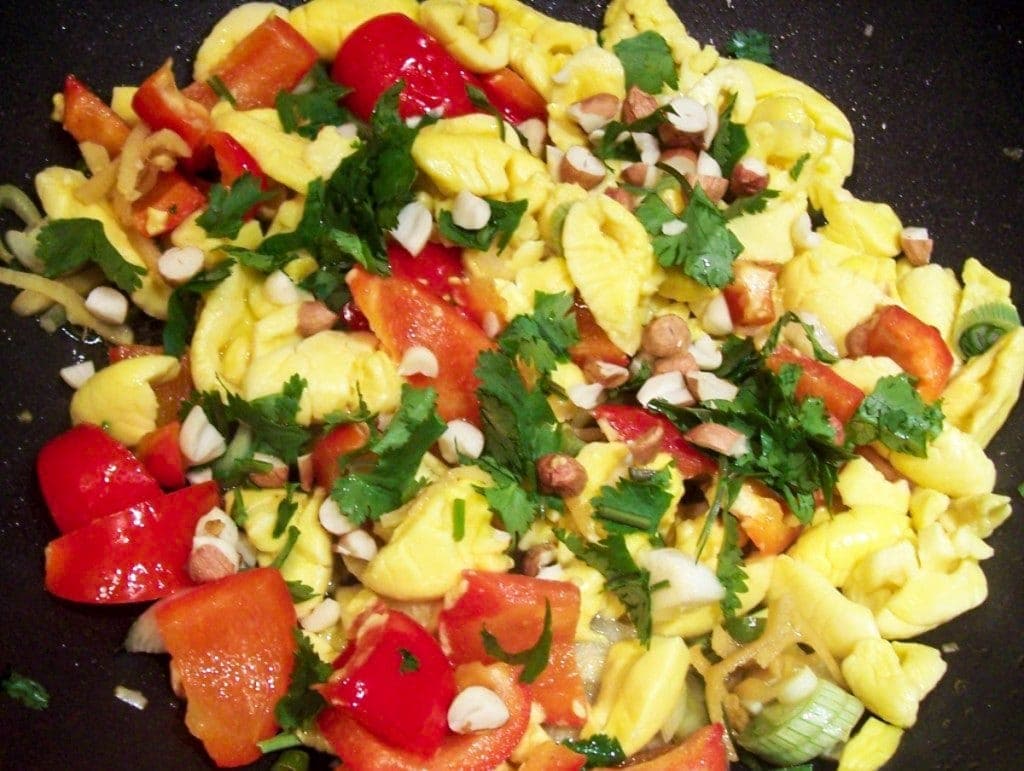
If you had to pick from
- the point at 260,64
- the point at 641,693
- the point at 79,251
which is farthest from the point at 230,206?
the point at 641,693

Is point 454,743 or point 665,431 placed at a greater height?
point 665,431

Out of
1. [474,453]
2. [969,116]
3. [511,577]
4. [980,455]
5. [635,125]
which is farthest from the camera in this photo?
[969,116]

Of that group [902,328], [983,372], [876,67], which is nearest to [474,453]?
[902,328]

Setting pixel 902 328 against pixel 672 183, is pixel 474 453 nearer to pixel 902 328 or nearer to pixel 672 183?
pixel 672 183

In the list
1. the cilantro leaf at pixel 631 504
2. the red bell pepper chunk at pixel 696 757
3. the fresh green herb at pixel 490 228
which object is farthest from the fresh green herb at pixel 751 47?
the red bell pepper chunk at pixel 696 757

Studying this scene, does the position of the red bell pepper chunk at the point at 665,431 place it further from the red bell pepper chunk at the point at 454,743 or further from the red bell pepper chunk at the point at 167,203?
the red bell pepper chunk at the point at 167,203

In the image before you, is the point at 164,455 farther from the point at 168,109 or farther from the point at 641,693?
the point at 641,693

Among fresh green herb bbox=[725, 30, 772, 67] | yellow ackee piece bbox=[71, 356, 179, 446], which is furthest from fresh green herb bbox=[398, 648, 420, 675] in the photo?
fresh green herb bbox=[725, 30, 772, 67]
